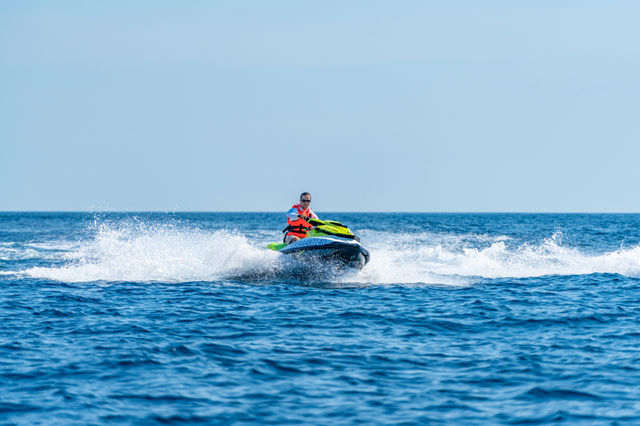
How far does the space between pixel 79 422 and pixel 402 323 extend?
5.81 meters

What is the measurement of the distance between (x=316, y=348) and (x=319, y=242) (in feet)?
22.0

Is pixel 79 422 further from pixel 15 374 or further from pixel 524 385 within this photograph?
pixel 524 385

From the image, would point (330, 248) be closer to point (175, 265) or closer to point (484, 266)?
point (175, 265)

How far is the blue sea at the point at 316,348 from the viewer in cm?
689

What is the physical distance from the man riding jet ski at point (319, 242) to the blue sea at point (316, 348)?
0.53 metres

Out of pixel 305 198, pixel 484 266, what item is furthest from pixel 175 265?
pixel 484 266

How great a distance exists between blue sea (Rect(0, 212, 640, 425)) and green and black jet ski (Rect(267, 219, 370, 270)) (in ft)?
1.74

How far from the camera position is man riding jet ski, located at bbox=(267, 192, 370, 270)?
1591cm

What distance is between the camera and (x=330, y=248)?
1588 centimetres

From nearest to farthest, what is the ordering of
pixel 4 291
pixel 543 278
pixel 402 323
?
pixel 402 323
pixel 4 291
pixel 543 278

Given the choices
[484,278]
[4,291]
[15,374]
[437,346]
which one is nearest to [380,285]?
[484,278]

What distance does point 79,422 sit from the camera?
654 centimetres

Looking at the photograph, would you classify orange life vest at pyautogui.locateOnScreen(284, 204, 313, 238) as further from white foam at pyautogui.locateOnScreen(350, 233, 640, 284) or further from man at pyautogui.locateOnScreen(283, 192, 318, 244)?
white foam at pyautogui.locateOnScreen(350, 233, 640, 284)

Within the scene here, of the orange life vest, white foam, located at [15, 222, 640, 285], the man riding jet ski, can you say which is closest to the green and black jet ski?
the man riding jet ski
